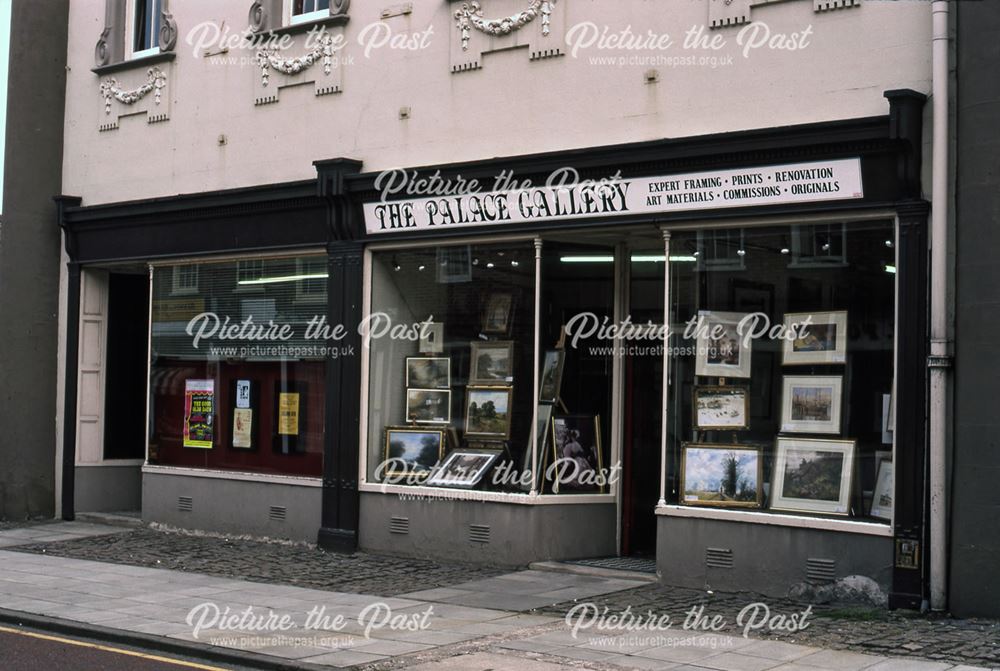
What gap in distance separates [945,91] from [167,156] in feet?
34.8

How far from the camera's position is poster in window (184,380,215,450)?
1645 centimetres

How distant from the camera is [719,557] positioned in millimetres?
11469

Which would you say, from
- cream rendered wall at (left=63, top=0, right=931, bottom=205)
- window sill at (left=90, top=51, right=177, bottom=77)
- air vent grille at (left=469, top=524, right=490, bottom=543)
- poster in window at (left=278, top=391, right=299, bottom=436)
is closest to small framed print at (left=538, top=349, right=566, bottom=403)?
air vent grille at (left=469, top=524, right=490, bottom=543)

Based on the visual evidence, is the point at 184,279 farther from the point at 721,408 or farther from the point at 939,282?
the point at 939,282

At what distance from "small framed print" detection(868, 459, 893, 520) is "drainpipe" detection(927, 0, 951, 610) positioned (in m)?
0.45

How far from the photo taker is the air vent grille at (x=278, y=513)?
15.1 meters

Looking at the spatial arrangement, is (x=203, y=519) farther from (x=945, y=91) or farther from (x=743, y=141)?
(x=945, y=91)

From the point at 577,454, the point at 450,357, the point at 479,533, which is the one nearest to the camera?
the point at 479,533

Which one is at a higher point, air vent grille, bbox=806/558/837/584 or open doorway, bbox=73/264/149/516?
open doorway, bbox=73/264/149/516

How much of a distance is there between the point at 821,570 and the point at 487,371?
15.4 ft

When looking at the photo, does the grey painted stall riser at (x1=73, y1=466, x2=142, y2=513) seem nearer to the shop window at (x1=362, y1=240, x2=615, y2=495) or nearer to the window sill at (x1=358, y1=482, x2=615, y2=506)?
the shop window at (x1=362, y1=240, x2=615, y2=495)

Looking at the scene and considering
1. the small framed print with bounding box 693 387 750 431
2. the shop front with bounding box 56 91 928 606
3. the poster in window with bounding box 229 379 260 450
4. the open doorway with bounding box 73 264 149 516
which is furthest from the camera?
the open doorway with bounding box 73 264 149 516

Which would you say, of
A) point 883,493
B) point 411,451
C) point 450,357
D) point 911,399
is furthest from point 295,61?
point 883,493

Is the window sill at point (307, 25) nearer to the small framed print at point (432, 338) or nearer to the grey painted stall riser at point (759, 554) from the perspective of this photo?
the small framed print at point (432, 338)
